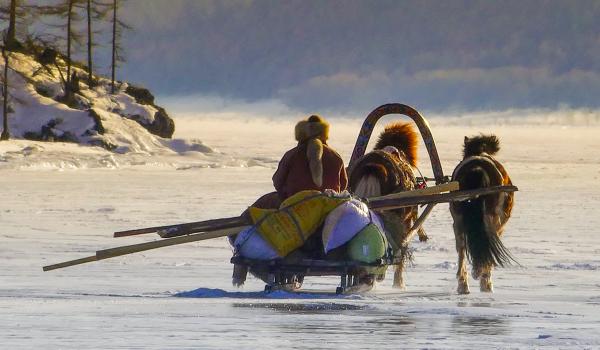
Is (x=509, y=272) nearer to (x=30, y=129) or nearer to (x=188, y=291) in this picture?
(x=188, y=291)

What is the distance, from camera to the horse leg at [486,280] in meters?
11.6

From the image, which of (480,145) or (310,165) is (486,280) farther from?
(310,165)

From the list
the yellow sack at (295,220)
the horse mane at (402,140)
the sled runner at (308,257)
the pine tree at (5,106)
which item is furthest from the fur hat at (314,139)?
the pine tree at (5,106)

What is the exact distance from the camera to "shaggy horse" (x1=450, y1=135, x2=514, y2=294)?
11.6m

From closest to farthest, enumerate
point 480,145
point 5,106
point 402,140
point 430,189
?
point 430,189 → point 480,145 → point 402,140 → point 5,106

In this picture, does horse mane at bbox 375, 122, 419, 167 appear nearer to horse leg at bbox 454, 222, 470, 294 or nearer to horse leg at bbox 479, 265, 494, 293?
horse leg at bbox 454, 222, 470, 294

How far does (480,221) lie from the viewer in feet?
38.8

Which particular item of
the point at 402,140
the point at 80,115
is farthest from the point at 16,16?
the point at 402,140

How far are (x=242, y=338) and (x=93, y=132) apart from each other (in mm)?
41594

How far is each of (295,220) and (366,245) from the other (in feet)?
1.85

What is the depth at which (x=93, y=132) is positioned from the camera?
48.1 meters

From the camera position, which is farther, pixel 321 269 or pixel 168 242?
pixel 168 242

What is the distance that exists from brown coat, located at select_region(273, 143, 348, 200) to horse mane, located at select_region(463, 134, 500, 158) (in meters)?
2.12

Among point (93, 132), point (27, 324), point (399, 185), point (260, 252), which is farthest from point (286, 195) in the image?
point (93, 132)
